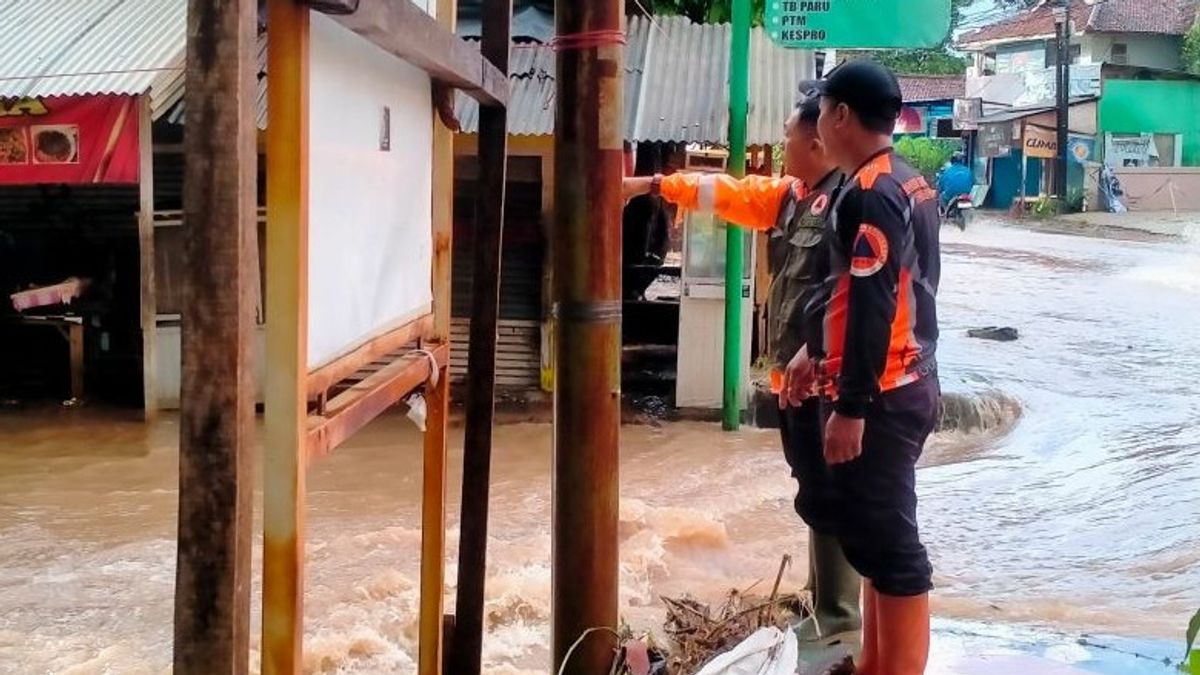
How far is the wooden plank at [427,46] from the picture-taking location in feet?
6.21

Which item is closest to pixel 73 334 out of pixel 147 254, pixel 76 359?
pixel 76 359

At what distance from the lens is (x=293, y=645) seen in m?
1.83

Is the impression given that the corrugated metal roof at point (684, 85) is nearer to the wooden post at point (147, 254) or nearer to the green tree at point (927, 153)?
the wooden post at point (147, 254)

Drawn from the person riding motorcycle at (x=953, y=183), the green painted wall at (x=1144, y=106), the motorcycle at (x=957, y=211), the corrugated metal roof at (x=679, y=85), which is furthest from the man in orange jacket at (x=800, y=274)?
the green painted wall at (x=1144, y=106)

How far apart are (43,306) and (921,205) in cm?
940

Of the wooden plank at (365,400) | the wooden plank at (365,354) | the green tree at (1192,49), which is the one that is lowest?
the wooden plank at (365,400)

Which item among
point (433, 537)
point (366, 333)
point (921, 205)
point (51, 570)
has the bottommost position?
point (51, 570)

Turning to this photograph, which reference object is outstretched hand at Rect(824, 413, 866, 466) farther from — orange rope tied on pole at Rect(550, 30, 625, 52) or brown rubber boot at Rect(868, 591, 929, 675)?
orange rope tied on pole at Rect(550, 30, 625, 52)

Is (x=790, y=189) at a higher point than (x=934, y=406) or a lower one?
higher

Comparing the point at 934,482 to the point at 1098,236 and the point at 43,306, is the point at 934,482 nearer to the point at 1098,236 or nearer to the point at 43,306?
the point at 43,306

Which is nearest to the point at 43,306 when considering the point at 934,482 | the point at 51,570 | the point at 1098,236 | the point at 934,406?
the point at 51,570

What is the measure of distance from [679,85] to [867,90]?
22.2ft

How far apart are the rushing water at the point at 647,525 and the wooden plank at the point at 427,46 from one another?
2.82m

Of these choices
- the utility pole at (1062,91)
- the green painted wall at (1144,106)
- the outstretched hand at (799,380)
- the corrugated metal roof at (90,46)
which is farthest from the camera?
the green painted wall at (1144,106)
